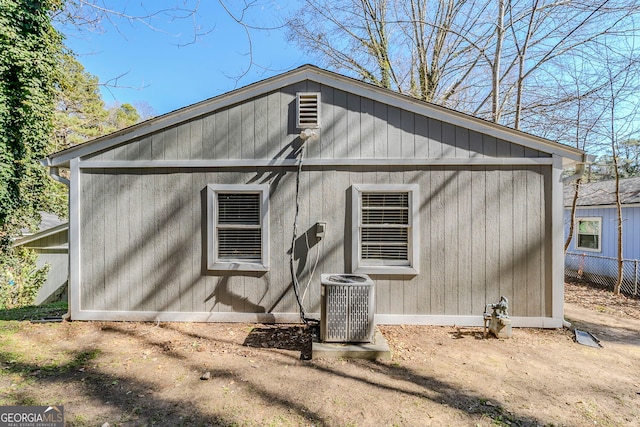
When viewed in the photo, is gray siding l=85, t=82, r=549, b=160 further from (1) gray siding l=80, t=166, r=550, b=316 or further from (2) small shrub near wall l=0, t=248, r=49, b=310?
(2) small shrub near wall l=0, t=248, r=49, b=310

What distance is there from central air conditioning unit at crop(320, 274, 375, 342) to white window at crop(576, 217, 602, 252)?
10.3 m

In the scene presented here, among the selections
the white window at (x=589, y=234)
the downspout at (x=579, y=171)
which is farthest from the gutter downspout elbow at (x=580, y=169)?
the white window at (x=589, y=234)

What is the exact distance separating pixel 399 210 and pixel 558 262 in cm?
256

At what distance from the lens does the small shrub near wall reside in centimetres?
728

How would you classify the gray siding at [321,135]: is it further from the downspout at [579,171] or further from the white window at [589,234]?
the white window at [589,234]

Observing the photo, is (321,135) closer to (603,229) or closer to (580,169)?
(580,169)

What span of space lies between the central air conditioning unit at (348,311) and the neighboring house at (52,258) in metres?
9.21

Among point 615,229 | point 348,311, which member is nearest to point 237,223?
point 348,311

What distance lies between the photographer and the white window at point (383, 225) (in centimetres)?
450

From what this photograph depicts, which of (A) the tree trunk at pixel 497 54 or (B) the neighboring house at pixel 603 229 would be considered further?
(B) the neighboring house at pixel 603 229

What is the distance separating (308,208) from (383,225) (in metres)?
1.26

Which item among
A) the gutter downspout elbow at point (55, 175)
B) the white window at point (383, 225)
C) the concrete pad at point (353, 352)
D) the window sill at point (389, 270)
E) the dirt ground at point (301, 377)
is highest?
the gutter downspout elbow at point (55, 175)

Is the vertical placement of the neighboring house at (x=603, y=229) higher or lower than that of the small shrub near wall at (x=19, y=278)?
higher

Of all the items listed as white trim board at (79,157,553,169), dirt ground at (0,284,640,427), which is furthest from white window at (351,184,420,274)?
dirt ground at (0,284,640,427)
